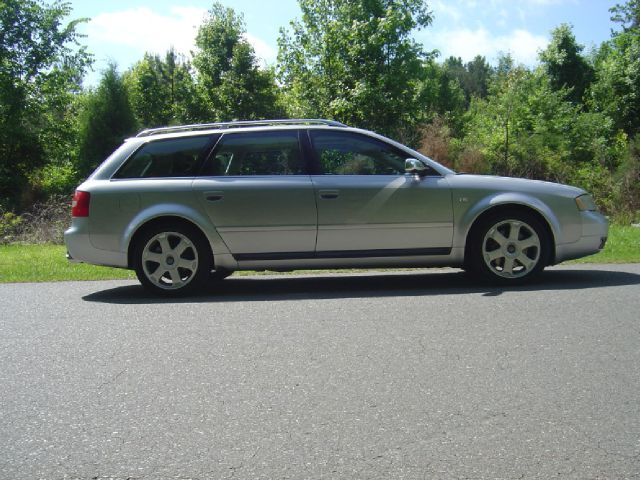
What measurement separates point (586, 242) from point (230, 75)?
3676 centimetres

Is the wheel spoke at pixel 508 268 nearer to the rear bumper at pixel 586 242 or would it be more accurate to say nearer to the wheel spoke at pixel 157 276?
the rear bumper at pixel 586 242

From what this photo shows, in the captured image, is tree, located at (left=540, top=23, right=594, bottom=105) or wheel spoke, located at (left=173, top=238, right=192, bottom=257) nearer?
wheel spoke, located at (left=173, top=238, right=192, bottom=257)

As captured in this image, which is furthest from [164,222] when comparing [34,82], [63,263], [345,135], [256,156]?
[34,82]

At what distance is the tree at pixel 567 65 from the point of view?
4297 centimetres

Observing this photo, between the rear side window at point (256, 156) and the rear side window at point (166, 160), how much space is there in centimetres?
19

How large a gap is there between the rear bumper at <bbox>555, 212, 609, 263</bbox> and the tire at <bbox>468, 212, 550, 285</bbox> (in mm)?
205

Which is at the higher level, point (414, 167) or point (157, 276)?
point (414, 167)

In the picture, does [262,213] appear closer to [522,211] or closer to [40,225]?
[522,211]

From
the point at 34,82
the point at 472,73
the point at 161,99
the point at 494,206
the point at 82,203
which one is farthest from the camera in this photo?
the point at 472,73

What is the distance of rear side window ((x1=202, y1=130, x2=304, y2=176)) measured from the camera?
8133 millimetres

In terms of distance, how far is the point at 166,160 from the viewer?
8.20 metres

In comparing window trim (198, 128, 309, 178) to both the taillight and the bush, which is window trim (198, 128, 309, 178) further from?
the bush

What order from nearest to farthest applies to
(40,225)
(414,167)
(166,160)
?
(414,167) → (166,160) → (40,225)

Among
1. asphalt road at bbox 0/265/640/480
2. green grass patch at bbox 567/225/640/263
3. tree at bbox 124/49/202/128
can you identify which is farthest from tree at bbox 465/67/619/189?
tree at bbox 124/49/202/128
